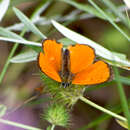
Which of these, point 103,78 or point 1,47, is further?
point 1,47

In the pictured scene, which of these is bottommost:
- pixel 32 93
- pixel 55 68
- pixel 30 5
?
pixel 32 93

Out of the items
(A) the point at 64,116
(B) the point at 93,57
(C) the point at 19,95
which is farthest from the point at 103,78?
(C) the point at 19,95

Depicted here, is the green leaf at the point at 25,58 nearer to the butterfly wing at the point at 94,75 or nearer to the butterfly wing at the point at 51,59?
the butterfly wing at the point at 51,59

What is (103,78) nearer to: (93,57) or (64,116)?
(93,57)

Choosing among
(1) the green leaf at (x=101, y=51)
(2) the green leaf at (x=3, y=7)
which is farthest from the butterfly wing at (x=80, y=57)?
(2) the green leaf at (x=3, y=7)

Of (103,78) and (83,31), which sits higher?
(103,78)

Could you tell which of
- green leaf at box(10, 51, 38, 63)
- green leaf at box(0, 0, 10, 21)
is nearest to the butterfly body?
green leaf at box(10, 51, 38, 63)
